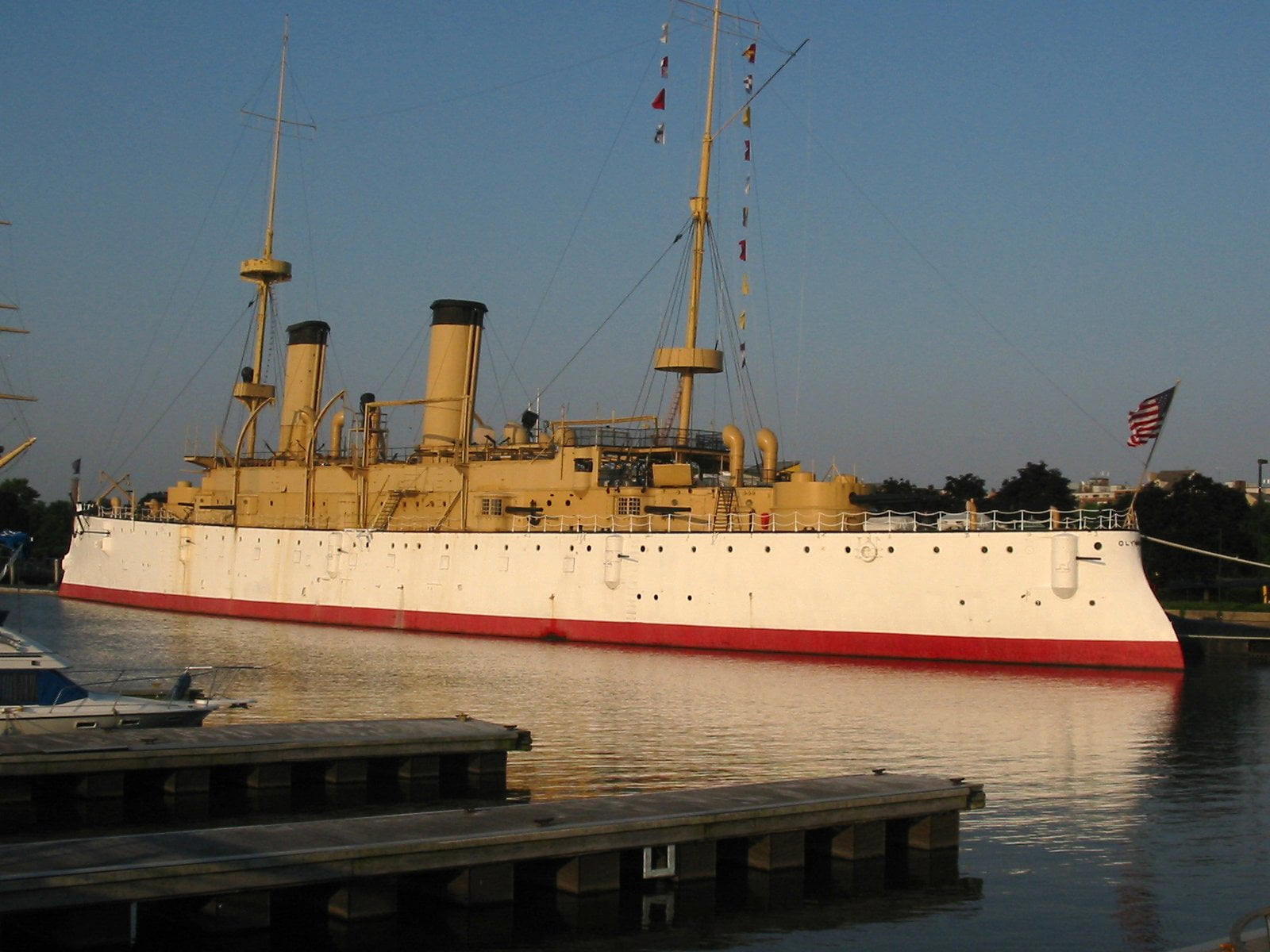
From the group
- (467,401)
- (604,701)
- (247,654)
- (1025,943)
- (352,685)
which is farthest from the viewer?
(467,401)

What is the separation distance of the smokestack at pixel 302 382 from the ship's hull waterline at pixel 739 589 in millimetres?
4870

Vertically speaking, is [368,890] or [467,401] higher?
[467,401]

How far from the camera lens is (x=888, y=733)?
21250mm

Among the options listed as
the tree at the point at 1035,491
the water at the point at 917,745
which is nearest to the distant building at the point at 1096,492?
the tree at the point at 1035,491

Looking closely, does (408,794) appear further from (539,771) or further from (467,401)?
(467,401)

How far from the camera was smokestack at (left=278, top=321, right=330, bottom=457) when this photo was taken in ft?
163

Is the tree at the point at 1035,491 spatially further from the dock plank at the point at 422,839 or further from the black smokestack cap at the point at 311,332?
the dock plank at the point at 422,839

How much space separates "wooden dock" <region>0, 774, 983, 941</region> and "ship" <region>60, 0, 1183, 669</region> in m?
16.7

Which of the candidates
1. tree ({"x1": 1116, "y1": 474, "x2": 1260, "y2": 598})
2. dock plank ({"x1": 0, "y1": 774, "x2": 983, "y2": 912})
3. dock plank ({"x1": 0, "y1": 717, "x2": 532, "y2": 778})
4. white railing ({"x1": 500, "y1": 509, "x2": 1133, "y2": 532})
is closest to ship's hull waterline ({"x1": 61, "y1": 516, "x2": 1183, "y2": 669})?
white railing ({"x1": 500, "y1": 509, "x2": 1133, "y2": 532})

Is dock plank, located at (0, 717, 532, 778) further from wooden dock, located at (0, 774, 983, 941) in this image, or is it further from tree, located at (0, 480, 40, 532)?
tree, located at (0, 480, 40, 532)

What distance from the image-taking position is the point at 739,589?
34125 mm

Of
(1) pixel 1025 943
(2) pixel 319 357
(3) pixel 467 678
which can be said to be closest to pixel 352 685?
(3) pixel 467 678

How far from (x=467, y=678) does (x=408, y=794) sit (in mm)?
11619

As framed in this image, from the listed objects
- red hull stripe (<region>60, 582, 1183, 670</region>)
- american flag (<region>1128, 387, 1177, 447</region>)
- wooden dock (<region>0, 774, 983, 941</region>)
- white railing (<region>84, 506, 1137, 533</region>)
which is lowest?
wooden dock (<region>0, 774, 983, 941</region>)
